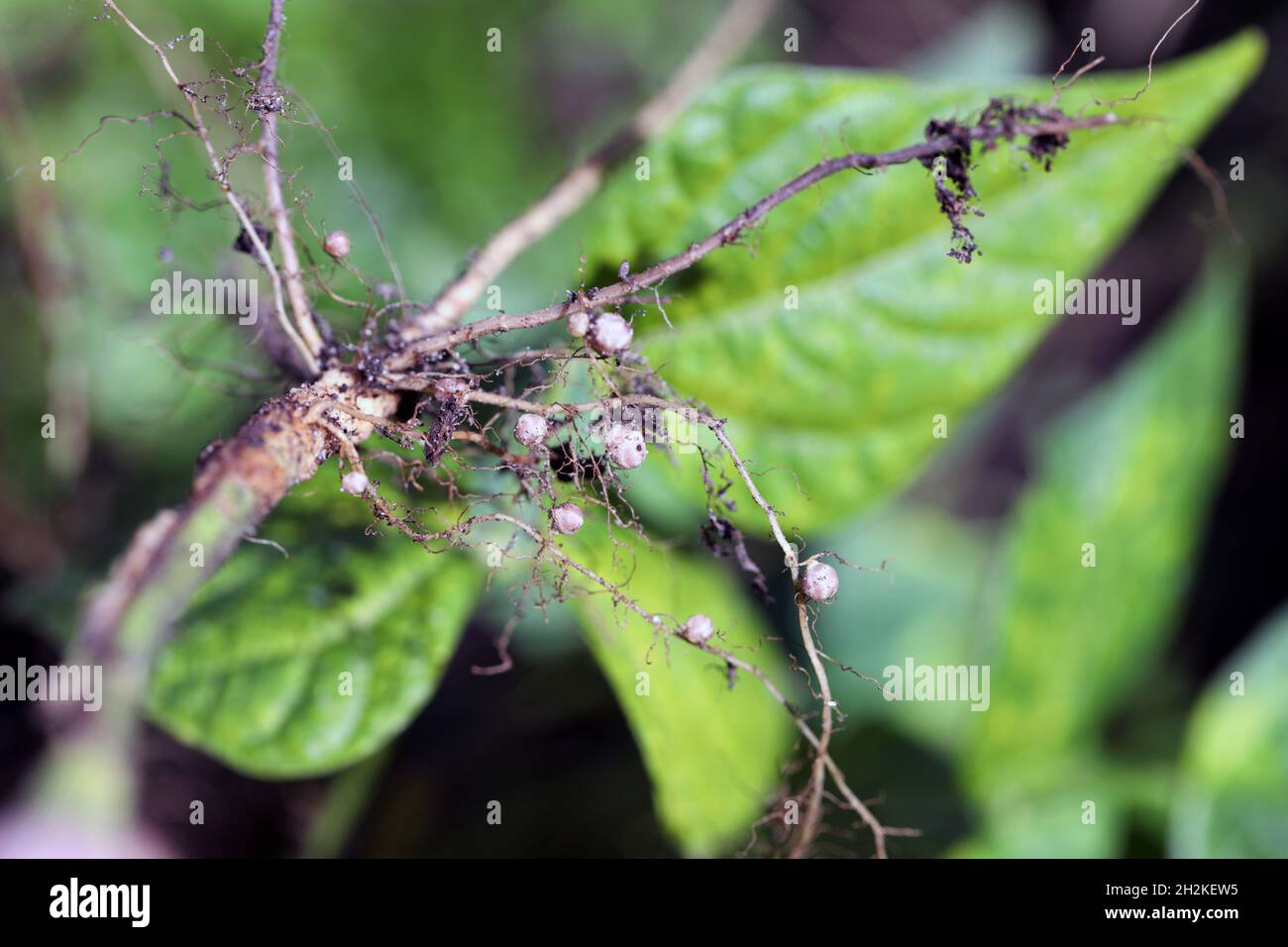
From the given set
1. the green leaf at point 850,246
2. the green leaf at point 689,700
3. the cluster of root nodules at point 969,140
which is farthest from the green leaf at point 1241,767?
the cluster of root nodules at point 969,140

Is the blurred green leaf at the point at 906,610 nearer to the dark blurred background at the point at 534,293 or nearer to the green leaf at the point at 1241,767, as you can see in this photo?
the dark blurred background at the point at 534,293

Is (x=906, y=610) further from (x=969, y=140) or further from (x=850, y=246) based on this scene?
(x=969, y=140)

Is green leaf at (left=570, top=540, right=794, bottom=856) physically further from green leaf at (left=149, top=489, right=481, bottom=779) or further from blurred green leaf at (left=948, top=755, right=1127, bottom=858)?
blurred green leaf at (left=948, top=755, right=1127, bottom=858)

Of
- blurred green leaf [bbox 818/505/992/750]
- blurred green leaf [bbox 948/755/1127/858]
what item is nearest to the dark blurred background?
blurred green leaf [bbox 948/755/1127/858]

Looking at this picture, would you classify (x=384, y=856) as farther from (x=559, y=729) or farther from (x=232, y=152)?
(x=232, y=152)

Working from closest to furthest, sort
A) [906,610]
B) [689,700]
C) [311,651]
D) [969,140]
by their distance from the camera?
[969,140] → [311,651] → [689,700] → [906,610]

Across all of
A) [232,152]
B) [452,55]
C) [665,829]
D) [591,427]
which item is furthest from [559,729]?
[452,55]

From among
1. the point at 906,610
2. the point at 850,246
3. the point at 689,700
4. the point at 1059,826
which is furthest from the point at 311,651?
the point at 906,610
